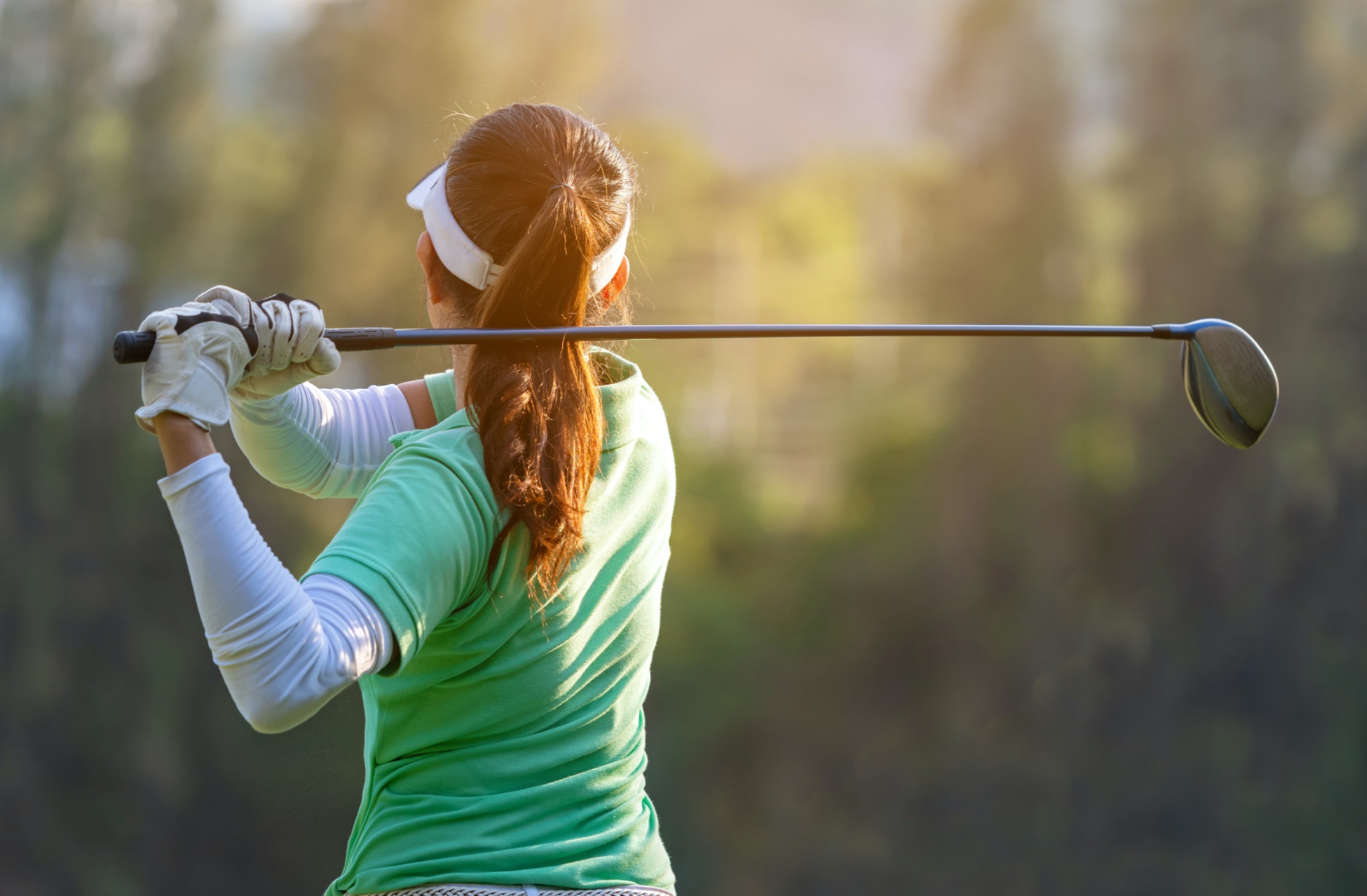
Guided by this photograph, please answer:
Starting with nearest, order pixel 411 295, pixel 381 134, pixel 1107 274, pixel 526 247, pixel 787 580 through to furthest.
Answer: pixel 526 247, pixel 411 295, pixel 381 134, pixel 1107 274, pixel 787 580

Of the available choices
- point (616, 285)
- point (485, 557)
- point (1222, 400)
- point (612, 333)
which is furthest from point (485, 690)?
point (1222, 400)

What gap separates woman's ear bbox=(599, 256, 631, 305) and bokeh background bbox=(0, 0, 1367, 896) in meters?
5.08

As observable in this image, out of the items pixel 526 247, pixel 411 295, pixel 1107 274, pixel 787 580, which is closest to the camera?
pixel 526 247

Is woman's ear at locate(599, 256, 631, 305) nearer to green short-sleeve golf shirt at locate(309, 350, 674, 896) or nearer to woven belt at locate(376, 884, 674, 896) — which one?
green short-sleeve golf shirt at locate(309, 350, 674, 896)

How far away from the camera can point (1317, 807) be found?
289 inches

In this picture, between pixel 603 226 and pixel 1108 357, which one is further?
pixel 1108 357

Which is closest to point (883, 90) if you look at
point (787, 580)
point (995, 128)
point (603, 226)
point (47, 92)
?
point (995, 128)

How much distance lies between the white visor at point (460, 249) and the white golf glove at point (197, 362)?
187 millimetres

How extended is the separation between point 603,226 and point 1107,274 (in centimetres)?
694

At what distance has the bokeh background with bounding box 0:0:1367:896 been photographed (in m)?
6.79

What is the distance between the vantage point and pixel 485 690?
1.06 meters

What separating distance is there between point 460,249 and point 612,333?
6.1 inches

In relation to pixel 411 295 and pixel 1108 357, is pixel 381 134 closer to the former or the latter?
pixel 411 295

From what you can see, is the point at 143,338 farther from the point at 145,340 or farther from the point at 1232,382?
the point at 1232,382
